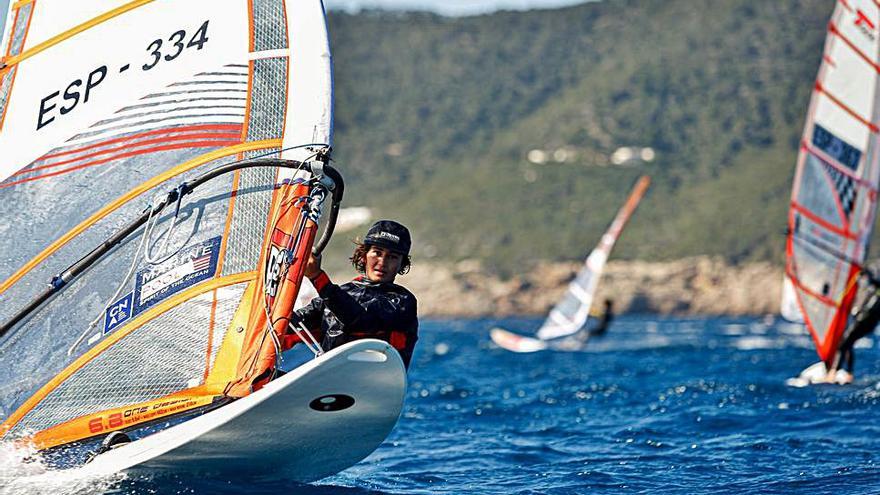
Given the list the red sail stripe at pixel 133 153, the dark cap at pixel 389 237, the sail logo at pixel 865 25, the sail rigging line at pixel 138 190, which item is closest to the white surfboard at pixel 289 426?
the dark cap at pixel 389 237

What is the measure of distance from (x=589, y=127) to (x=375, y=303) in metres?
104

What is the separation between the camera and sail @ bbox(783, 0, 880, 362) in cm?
1477

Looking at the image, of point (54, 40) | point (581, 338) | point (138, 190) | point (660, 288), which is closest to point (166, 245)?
point (138, 190)

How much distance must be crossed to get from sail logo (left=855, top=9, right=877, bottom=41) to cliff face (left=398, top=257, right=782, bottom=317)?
2970 inches

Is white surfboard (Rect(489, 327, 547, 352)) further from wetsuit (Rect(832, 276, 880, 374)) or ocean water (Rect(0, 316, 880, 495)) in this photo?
wetsuit (Rect(832, 276, 880, 374))

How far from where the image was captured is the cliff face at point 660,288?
90.1 m

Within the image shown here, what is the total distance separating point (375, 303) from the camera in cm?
600

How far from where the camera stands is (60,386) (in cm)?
626

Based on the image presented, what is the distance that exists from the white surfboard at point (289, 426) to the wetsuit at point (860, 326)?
947cm

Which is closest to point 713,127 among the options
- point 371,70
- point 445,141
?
point 445,141

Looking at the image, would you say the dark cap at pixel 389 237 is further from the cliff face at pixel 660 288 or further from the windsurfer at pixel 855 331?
the cliff face at pixel 660 288

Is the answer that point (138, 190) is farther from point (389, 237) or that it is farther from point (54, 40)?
point (389, 237)

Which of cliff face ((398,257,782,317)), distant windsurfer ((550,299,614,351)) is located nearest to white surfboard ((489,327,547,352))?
distant windsurfer ((550,299,614,351))

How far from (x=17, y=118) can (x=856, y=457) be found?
5.61m
